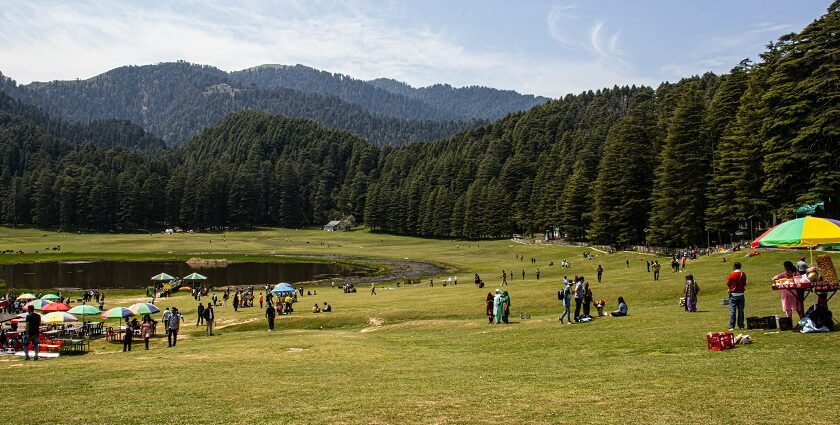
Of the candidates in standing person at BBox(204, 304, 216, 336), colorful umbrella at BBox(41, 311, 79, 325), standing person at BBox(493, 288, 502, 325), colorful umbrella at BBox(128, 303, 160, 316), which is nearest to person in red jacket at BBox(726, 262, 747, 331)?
standing person at BBox(493, 288, 502, 325)

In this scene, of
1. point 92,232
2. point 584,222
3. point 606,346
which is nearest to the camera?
point 606,346

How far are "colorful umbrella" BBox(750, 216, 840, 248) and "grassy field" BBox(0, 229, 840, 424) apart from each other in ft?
11.6

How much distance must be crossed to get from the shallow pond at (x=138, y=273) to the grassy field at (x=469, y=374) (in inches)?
1960

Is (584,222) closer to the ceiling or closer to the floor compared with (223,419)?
closer to the ceiling

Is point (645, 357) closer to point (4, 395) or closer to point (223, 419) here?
point (223, 419)

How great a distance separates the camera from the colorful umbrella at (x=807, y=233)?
20172 millimetres

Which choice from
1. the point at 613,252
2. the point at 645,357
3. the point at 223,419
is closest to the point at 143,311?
the point at 223,419

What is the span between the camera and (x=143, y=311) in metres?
35.3

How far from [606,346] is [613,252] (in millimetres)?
65826

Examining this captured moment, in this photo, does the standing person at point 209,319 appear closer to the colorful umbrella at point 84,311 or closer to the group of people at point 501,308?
the colorful umbrella at point 84,311

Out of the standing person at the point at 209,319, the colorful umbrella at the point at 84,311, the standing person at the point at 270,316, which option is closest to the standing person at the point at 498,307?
the standing person at the point at 270,316

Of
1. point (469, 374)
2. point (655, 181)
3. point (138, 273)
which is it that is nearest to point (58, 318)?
point (469, 374)

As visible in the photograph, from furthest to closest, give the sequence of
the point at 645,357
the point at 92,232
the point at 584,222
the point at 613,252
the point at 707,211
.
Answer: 1. the point at 92,232
2. the point at 584,222
3. the point at 613,252
4. the point at 707,211
5. the point at 645,357

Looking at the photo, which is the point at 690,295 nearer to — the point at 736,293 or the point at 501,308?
the point at 736,293
